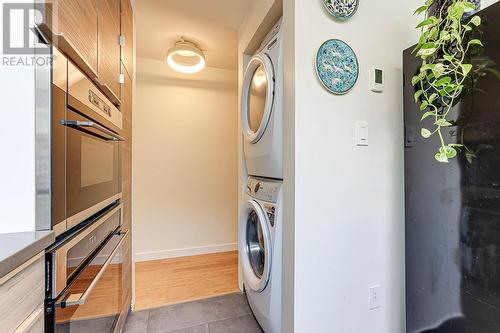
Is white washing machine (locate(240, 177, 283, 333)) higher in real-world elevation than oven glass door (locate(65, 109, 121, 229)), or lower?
lower

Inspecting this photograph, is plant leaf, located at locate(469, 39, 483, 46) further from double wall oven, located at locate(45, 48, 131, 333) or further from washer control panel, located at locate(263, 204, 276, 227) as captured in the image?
double wall oven, located at locate(45, 48, 131, 333)

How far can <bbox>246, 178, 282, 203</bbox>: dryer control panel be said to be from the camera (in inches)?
54.7

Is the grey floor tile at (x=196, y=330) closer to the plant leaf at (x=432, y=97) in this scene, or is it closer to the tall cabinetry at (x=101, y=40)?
the tall cabinetry at (x=101, y=40)

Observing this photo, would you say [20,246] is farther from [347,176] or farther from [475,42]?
[475,42]

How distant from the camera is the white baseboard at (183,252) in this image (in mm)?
2812

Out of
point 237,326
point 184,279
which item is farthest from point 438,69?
point 184,279

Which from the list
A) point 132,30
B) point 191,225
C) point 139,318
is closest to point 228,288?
point 139,318

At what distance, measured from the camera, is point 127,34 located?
1.60 metres

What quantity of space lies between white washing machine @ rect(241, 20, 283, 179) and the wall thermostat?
0.49 metres

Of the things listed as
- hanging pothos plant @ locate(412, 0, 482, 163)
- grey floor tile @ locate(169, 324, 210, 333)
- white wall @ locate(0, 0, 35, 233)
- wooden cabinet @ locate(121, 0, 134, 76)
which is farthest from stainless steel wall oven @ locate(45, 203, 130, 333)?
hanging pothos plant @ locate(412, 0, 482, 163)

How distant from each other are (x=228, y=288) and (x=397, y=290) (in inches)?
55.6

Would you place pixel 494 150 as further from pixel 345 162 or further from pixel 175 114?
pixel 175 114

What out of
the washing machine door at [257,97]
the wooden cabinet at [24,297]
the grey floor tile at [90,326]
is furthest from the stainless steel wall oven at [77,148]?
the washing machine door at [257,97]

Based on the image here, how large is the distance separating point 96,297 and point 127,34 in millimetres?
1594
